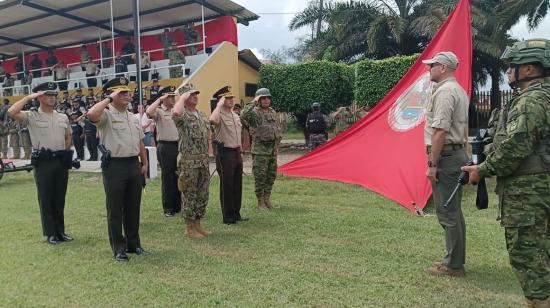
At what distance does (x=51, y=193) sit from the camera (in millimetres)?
5594

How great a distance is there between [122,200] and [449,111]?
3245mm

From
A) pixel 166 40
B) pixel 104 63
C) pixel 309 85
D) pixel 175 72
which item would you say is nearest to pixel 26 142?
pixel 175 72

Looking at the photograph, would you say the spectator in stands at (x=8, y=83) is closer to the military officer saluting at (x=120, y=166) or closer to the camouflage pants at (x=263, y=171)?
the camouflage pants at (x=263, y=171)

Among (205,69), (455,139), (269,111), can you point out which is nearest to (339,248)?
(455,139)

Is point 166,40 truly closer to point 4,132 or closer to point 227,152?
point 4,132

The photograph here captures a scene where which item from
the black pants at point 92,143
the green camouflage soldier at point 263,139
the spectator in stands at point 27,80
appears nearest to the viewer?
the green camouflage soldier at point 263,139

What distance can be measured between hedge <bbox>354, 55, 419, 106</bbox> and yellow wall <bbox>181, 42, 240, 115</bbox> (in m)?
4.22

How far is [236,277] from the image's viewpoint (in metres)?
4.15

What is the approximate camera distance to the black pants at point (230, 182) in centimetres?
620

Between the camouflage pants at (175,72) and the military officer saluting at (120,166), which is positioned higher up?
the camouflage pants at (175,72)

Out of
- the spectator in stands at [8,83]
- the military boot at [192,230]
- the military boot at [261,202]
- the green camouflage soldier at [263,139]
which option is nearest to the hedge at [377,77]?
the green camouflage soldier at [263,139]

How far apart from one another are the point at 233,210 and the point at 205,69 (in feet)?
30.9

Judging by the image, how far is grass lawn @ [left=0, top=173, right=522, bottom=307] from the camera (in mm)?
3686

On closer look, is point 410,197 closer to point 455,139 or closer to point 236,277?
point 455,139
